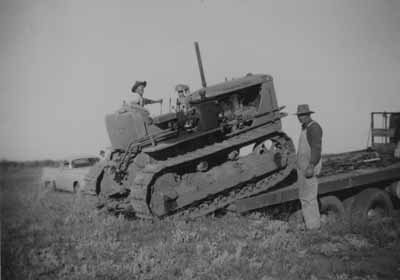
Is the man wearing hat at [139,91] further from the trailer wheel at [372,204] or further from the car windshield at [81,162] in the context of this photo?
the car windshield at [81,162]

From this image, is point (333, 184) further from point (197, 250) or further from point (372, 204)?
point (197, 250)

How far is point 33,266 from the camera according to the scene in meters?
6.09

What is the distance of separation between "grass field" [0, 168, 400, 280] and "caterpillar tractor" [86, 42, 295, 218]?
1.70 feet

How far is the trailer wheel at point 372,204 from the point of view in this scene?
964cm

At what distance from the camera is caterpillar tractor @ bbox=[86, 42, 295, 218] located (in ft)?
27.6

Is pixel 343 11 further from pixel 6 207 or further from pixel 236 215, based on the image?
pixel 6 207

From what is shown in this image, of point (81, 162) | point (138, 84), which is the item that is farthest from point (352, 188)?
point (81, 162)

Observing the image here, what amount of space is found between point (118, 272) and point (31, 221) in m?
4.60

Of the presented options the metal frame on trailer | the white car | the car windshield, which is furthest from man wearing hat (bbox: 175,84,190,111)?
the car windshield

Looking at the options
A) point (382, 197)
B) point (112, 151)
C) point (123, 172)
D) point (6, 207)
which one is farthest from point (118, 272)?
point (382, 197)

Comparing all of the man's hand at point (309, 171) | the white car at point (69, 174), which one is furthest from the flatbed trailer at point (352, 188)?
the white car at point (69, 174)

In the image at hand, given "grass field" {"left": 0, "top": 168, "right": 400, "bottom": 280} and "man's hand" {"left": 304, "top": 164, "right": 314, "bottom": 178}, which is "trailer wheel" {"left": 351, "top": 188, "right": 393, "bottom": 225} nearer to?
"grass field" {"left": 0, "top": 168, "right": 400, "bottom": 280}

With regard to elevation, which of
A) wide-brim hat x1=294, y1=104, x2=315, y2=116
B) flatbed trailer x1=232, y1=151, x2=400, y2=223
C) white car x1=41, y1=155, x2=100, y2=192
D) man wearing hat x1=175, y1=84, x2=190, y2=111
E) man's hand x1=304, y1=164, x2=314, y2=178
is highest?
man wearing hat x1=175, y1=84, x2=190, y2=111

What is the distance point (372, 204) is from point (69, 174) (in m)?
12.3
